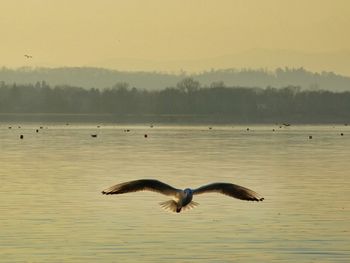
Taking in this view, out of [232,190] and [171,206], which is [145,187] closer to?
[171,206]

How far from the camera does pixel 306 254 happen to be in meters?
27.8

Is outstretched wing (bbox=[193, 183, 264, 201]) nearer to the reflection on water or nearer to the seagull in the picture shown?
the seagull

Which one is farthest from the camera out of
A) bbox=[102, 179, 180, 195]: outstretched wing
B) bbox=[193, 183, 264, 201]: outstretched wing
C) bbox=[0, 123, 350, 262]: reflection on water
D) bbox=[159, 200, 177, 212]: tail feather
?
bbox=[0, 123, 350, 262]: reflection on water

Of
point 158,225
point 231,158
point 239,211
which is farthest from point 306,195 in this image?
point 231,158

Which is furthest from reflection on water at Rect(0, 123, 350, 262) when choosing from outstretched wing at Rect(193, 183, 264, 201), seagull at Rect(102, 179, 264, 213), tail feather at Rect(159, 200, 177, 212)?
tail feather at Rect(159, 200, 177, 212)

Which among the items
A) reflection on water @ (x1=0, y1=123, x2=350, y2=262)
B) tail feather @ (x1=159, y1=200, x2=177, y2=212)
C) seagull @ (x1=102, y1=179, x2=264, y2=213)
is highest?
seagull @ (x1=102, y1=179, x2=264, y2=213)

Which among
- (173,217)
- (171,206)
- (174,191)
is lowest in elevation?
(173,217)

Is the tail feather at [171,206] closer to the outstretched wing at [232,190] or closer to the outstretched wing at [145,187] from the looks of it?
the outstretched wing at [145,187]

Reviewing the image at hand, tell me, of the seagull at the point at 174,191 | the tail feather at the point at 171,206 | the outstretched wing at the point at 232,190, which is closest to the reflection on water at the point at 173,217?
the outstretched wing at the point at 232,190

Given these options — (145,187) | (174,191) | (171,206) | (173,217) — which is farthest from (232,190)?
(173,217)

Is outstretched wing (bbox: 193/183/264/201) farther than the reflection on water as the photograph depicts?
No

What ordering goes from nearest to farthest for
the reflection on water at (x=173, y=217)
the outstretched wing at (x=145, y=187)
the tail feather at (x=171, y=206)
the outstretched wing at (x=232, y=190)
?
the tail feather at (x=171, y=206) → the outstretched wing at (x=145, y=187) → the outstretched wing at (x=232, y=190) → the reflection on water at (x=173, y=217)

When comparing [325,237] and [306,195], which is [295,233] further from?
[306,195]

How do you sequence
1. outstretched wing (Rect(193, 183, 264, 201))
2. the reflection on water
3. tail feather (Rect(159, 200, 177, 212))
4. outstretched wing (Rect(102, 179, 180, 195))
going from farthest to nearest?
the reflection on water
outstretched wing (Rect(193, 183, 264, 201))
outstretched wing (Rect(102, 179, 180, 195))
tail feather (Rect(159, 200, 177, 212))
